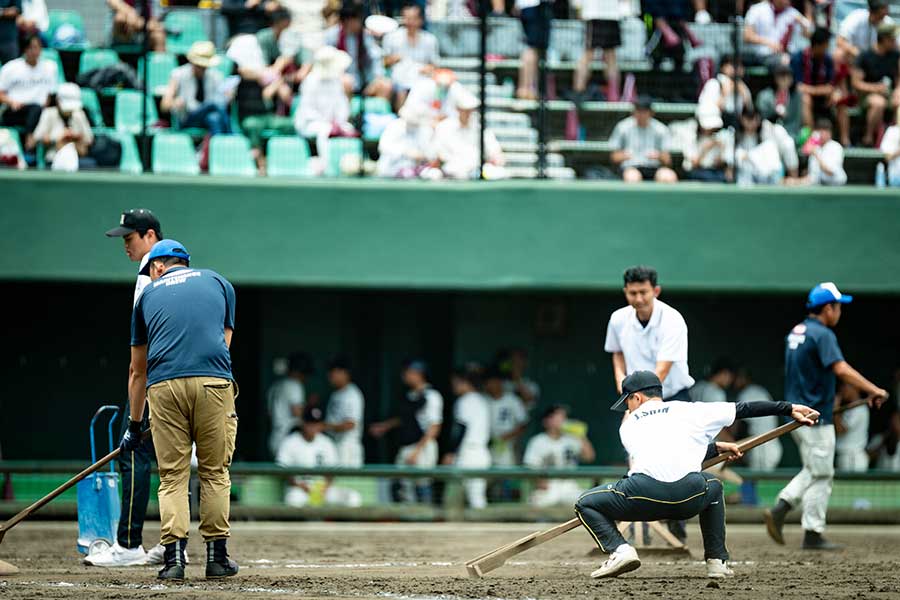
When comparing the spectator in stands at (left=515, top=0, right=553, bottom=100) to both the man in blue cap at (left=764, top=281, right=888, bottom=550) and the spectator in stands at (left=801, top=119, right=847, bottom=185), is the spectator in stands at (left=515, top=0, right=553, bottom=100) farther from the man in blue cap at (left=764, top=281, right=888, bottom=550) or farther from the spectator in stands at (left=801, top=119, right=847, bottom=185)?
the man in blue cap at (left=764, top=281, right=888, bottom=550)

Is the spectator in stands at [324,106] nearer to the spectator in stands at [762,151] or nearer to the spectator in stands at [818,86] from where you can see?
the spectator in stands at [762,151]

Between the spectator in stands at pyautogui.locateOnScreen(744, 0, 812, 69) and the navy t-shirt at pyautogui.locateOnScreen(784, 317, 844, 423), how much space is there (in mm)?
5309

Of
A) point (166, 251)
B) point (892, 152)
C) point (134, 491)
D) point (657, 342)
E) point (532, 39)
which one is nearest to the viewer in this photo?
point (166, 251)

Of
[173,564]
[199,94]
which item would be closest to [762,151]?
[199,94]

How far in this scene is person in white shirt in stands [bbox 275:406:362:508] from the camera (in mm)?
14102

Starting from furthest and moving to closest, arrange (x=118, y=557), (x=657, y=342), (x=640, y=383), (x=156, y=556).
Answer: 1. (x=657, y=342)
2. (x=156, y=556)
3. (x=118, y=557)
4. (x=640, y=383)

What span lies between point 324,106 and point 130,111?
196cm

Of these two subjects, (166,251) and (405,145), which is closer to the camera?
(166,251)

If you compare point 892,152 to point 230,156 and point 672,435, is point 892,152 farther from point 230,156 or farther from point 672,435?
point 672,435

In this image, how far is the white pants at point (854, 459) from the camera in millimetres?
14875

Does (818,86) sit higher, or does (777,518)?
(818,86)

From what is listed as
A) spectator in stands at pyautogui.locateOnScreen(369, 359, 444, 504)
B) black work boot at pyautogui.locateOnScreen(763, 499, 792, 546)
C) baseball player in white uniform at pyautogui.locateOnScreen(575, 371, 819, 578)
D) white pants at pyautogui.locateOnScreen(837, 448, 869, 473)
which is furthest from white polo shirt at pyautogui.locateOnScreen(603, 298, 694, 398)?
white pants at pyautogui.locateOnScreen(837, 448, 869, 473)

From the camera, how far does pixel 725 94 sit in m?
14.6

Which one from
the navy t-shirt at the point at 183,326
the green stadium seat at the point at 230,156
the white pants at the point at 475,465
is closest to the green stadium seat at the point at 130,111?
the green stadium seat at the point at 230,156
